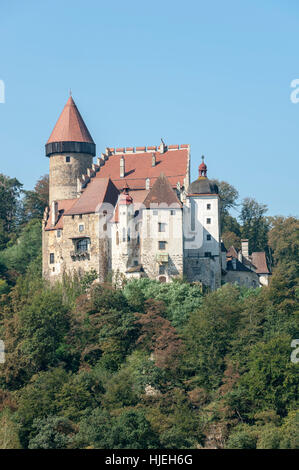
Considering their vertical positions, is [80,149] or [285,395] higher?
[80,149]

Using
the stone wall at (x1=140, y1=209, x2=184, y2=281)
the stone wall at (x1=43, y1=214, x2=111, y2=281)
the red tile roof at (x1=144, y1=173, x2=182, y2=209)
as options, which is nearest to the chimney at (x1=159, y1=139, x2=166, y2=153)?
the red tile roof at (x1=144, y1=173, x2=182, y2=209)

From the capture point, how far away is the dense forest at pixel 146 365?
65.0m

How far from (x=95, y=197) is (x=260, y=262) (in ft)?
45.2

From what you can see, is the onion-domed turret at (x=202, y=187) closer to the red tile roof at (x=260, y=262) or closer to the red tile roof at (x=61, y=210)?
the red tile roof at (x=260, y=262)

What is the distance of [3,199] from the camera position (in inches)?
3939

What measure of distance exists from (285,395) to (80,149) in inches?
1198

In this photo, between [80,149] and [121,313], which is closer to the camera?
[121,313]

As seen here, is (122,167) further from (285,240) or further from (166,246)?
(285,240)

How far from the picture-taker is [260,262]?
8956 centimetres

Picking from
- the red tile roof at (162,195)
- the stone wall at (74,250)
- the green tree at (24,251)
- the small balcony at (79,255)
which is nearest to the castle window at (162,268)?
the stone wall at (74,250)
